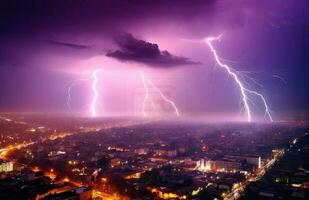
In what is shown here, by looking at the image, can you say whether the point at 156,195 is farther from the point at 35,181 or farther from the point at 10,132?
the point at 10,132

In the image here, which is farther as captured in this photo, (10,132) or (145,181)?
(10,132)

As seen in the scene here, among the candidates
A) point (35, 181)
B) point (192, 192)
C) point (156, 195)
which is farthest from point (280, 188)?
point (35, 181)

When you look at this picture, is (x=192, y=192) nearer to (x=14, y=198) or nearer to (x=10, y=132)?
(x=14, y=198)

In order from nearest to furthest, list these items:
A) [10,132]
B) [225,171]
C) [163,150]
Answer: [225,171]
[163,150]
[10,132]

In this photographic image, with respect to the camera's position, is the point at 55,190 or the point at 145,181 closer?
the point at 55,190

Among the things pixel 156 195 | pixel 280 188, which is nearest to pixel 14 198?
pixel 156 195

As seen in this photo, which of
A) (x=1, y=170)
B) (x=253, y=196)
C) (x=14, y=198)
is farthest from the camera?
(x=1, y=170)

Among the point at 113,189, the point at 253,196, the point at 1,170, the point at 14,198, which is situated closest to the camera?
the point at 14,198

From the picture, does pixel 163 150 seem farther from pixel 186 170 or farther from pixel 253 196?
pixel 253 196
